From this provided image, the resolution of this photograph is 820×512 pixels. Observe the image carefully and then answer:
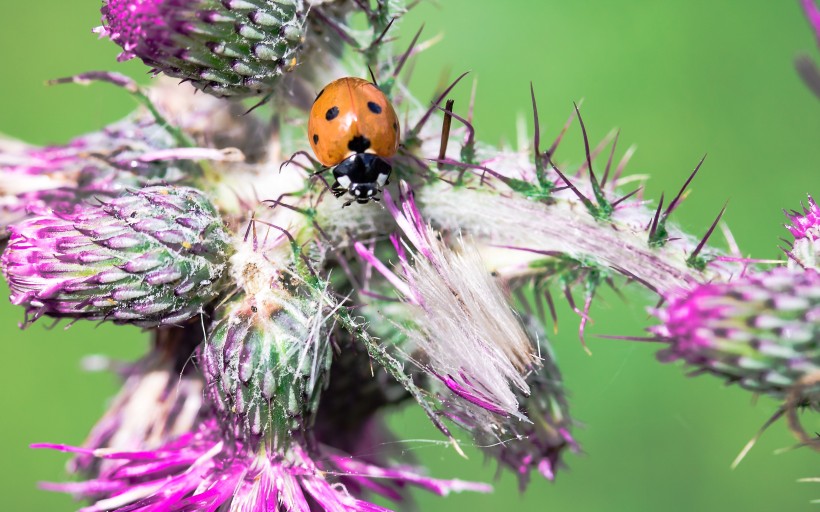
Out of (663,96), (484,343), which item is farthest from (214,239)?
(663,96)

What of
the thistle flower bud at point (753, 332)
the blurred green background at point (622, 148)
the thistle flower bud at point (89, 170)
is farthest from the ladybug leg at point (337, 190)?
the blurred green background at point (622, 148)

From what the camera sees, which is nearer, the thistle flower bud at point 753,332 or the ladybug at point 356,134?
the thistle flower bud at point 753,332

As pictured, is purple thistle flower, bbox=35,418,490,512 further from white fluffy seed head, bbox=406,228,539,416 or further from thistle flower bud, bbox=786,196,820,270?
thistle flower bud, bbox=786,196,820,270

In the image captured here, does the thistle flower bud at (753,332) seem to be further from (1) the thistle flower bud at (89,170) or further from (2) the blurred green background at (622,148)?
(2) the blurred green background at (622,148)

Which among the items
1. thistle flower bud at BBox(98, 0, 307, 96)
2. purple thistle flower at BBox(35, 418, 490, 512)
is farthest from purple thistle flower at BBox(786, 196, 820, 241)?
thistle flower bud at BBox(98, 0, 307, 96)

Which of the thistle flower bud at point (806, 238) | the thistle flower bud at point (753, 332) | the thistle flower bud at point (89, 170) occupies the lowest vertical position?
the thistle flower bud at point (753, 332)

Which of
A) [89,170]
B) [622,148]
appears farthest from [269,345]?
[622,148]

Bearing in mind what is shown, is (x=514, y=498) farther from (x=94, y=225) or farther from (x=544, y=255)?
(x=94, y=225)
